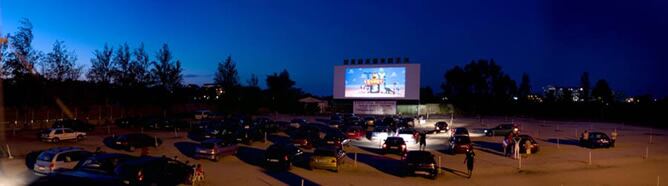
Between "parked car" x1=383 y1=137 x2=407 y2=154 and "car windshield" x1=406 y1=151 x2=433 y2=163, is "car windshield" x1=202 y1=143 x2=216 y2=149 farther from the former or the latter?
"parked car" x1=383 y1=137 x2=407 y2=154

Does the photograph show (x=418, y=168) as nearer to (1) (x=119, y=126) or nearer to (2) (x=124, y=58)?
(1) (x=119, y=126)

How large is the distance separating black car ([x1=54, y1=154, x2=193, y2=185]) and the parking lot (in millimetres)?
2749

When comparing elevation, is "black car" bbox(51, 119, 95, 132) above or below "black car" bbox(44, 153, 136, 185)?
above

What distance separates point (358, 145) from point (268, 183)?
18.3 m

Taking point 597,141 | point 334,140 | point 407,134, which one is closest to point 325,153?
point 334,140

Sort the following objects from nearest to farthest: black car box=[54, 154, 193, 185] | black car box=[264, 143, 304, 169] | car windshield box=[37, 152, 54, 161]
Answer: black car box=[54, 154, 193, 185] < car windshield box=[37, 152, 54, 161] < black car box=[264, 143, 304, 169]

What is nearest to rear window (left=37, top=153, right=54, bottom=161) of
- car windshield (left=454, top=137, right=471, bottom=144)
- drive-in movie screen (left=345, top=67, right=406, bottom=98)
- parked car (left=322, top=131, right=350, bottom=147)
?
parked car (left=322, top=131, right=350, bottom=147)

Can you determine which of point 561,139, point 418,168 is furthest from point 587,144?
point 418,168

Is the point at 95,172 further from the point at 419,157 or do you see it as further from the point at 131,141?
the point at 131,141

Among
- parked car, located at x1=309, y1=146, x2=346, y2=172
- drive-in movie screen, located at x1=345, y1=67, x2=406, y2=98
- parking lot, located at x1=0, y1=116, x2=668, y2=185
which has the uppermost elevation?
drive-in movie screen, located at x1=345, y1=67, x2=406, y2=98

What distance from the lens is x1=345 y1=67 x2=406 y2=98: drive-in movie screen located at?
64.4 metres

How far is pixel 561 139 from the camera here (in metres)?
47.6

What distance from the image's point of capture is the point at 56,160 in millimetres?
21016

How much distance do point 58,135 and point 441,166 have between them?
25623 millimetres
